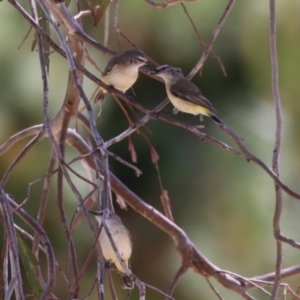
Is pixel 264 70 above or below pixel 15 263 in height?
above

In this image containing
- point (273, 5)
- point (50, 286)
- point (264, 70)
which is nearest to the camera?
point (50, 286)

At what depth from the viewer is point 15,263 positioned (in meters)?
0.98

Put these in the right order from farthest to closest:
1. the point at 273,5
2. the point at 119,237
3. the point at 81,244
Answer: the point at 81,244
the point at 119,237
the point at 273,5

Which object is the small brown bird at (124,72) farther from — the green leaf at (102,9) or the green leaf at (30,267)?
the green leaf at (30,267)

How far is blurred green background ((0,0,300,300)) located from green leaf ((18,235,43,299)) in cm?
137

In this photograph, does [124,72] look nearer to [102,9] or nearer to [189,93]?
[189,93]

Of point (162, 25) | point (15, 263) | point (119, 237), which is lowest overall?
point (15, 263)

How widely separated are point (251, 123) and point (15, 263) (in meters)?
2.48

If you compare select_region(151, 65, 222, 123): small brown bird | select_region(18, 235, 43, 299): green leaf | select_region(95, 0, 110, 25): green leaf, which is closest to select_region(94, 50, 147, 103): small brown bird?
select_region(151, 65, 222, 123): small brown bird

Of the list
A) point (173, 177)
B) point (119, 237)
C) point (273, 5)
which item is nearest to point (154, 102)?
point (173, 177)

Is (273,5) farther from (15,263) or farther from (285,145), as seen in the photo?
Result: (285,145)

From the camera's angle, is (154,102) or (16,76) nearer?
(16,76)

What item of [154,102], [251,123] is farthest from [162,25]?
[251,123]

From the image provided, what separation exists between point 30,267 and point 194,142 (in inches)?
82.8
